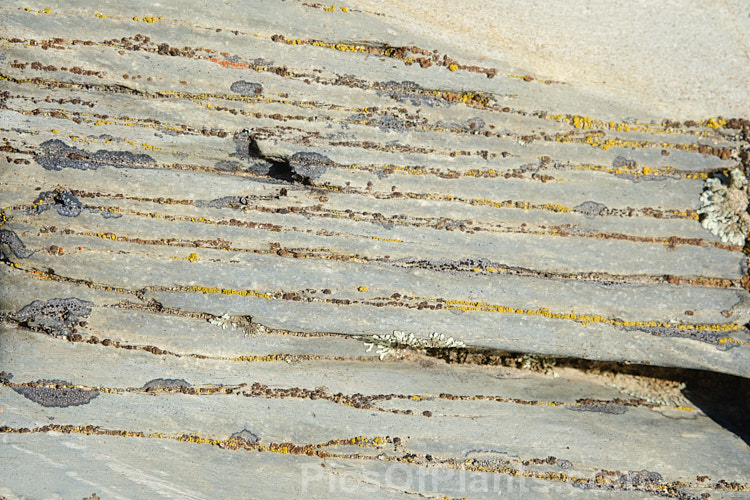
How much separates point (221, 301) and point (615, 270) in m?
2.94

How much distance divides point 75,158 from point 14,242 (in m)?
0.73

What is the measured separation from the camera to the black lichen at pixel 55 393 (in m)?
4.04

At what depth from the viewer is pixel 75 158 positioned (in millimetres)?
4039

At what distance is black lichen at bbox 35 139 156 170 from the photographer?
402 centimetres

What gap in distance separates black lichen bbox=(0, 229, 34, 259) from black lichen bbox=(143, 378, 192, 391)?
126 centimetres

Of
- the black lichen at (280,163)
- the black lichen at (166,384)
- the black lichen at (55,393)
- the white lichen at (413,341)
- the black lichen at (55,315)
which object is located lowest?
the black lichen at (55,393)

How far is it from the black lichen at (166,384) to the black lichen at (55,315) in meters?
0.67

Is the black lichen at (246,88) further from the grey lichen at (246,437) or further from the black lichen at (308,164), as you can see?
the grey lichen at (246,437)

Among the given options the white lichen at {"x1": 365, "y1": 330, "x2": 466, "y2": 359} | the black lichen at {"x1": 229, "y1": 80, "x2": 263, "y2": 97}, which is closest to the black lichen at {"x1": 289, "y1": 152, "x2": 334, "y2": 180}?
the black lichen at {"x1": 229, "y1": 80, "x2": 263, "y2": 97}

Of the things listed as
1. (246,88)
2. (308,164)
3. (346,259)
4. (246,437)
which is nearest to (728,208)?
(346,259)

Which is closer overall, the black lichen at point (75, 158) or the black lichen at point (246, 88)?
the black lichen at point (75, 158)

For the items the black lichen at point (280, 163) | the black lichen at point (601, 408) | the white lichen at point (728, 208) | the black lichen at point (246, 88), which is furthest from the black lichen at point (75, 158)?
the white lichen at point (728, 208)

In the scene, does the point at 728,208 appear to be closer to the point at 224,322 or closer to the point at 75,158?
the point at 224,322

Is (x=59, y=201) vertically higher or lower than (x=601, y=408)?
higher
